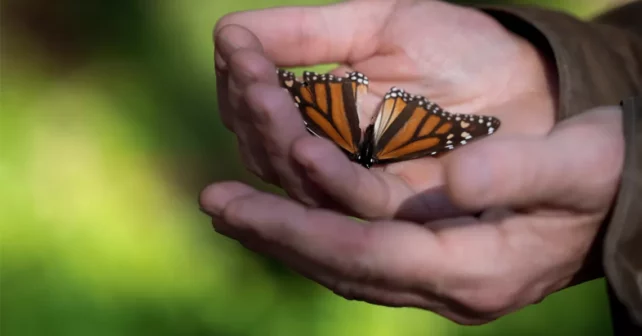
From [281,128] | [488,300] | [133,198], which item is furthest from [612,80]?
[133,198]

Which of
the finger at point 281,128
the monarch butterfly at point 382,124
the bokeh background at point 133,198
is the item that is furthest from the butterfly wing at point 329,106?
the bokeh background at point 133,198

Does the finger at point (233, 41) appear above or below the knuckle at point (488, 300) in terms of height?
above

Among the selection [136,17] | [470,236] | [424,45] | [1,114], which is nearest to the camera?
[470,236]

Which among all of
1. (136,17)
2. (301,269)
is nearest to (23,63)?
(136,17)

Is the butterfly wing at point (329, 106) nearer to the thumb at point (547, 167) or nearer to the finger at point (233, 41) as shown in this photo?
the finger at point (233, 41)

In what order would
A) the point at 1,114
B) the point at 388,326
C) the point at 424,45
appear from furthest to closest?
the point at 1,114 < the point at 388,326 < the point at 424,45

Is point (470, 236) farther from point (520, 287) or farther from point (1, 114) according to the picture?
point (1, 114)

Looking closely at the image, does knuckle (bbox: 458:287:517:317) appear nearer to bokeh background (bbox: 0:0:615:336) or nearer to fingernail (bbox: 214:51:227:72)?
fingernail (bbox: 214:51:227:72)
